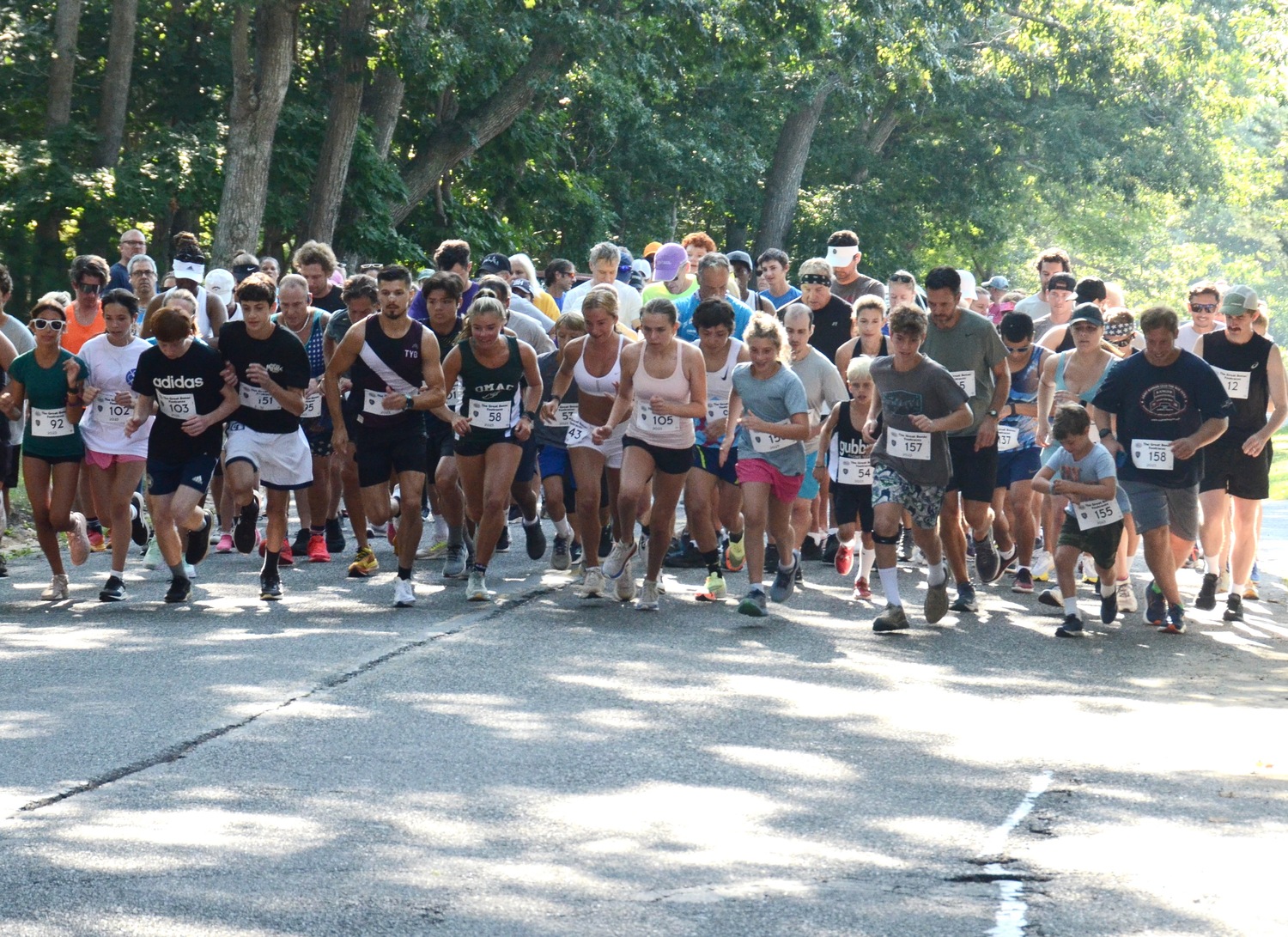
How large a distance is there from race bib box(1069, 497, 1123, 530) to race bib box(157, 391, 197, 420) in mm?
4947

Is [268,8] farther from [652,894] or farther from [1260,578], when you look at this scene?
[652,894]

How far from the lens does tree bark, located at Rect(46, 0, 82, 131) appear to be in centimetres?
2314

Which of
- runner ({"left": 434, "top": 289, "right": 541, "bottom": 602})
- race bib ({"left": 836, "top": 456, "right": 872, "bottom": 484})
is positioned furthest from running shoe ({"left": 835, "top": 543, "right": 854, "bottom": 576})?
runner ({"left": 434, "top": 289, "right": 541, "bottom": 602})

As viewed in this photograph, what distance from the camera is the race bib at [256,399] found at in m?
11.4

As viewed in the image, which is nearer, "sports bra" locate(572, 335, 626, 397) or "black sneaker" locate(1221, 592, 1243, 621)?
"sports bra" locate(572, 335, 626, 397)

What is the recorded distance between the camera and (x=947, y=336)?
1155 centimetres

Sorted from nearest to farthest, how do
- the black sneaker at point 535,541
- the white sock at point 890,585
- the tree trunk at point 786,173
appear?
the white sock at point 890,585
the black sneaker at point 535,541
the tree trunk at point 786,173

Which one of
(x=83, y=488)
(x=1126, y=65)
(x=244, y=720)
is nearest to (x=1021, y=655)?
(x=244, y=720)

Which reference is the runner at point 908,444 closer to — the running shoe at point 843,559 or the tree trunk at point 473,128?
the running shoe at point 843,559

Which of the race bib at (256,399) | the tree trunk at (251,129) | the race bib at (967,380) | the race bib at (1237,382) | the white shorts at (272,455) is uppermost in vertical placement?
the tree trunk at (251,129)

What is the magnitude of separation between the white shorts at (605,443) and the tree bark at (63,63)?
1384 centimetres

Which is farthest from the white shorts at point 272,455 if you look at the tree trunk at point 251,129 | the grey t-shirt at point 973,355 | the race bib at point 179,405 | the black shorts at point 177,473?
the tree trunk at point 251,129

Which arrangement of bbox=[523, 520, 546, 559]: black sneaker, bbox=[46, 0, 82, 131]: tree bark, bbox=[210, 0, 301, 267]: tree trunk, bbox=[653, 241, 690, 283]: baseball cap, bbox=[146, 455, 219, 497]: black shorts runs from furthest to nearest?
bbox=[46, 0, 82, 131]: tree bark
bbox=[210, 0, 301, 267]: tree trunk
bbox=[653, 241, 690, 283]: baseball cap
bbox=[523, 520, 546, 559]: black sneaker
bbox=[146, 455, 219, 497]: black shorts

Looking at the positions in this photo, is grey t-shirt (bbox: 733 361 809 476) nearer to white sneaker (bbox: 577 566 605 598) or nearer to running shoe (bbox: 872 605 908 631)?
running shoe (bbox: 872 605 908 631)
